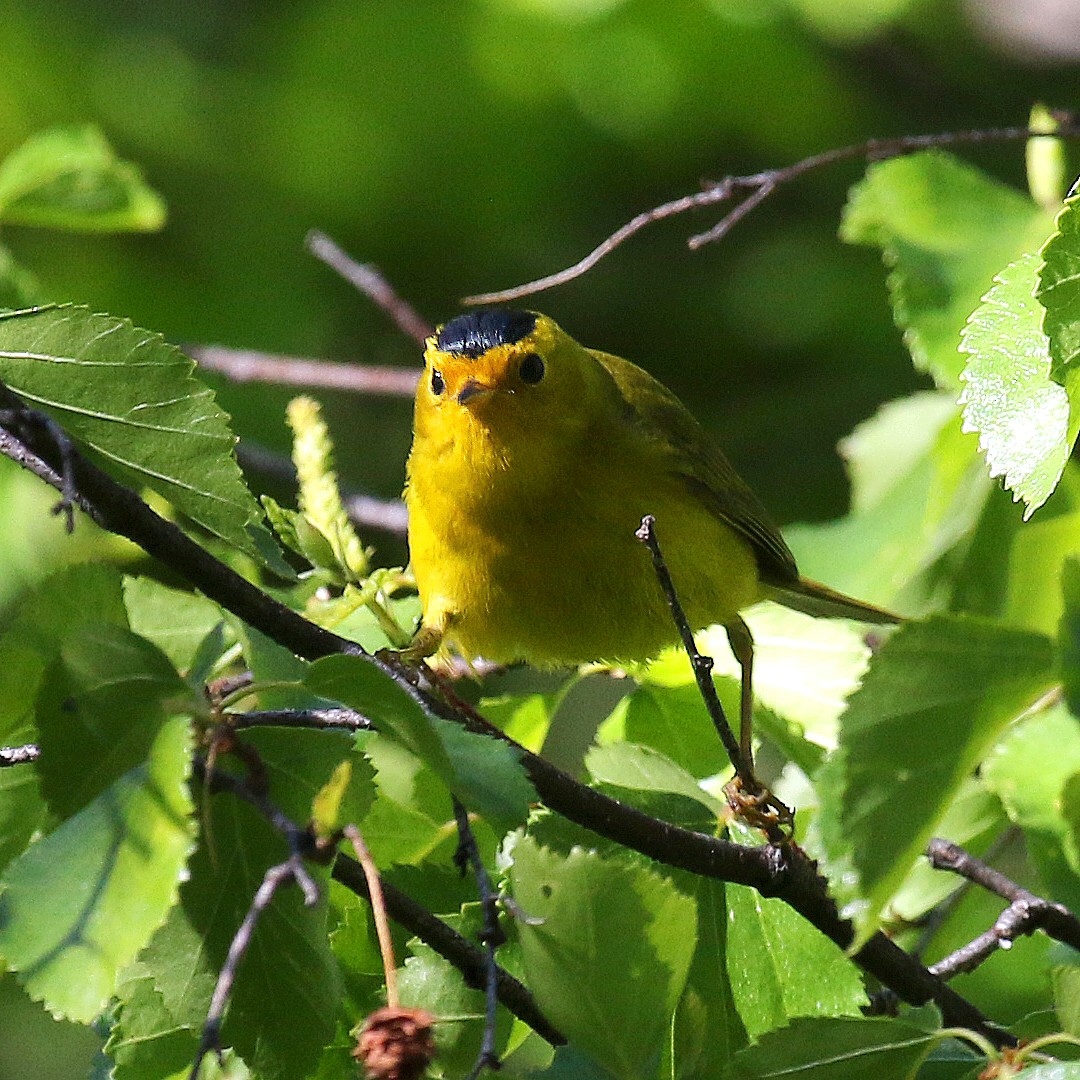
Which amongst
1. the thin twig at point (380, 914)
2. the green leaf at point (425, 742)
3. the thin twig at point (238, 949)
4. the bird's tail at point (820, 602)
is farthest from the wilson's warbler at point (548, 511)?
the thin twig at point (238, 949)

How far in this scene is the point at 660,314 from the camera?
607 centimetres

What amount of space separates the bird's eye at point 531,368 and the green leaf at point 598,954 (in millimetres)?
1553

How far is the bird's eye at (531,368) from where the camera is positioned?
9.74 feet

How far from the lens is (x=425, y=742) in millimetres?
1458

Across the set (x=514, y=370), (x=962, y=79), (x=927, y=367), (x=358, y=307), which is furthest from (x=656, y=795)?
(x=962, y=79)

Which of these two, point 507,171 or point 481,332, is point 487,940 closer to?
point 481,332

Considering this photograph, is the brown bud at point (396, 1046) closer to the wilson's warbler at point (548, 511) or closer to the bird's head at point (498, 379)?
the wilson's warbler at point (548, 511)

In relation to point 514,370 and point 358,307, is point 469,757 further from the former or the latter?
point 358,307

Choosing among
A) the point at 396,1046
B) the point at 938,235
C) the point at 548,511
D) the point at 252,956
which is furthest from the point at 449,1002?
the point at 938,235

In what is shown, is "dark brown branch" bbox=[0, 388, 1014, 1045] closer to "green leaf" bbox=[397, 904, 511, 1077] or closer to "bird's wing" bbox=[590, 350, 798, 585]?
"green leaf" bbox=[397, 904, 511, 1077]

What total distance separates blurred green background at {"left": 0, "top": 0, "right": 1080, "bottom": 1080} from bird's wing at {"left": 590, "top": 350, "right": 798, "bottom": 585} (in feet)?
6.84

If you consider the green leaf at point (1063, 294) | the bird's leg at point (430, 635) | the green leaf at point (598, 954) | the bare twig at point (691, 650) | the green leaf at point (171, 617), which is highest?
the green leaf at point (1063, 294)

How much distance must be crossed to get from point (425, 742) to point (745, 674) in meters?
1.37

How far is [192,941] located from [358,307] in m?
4.65
